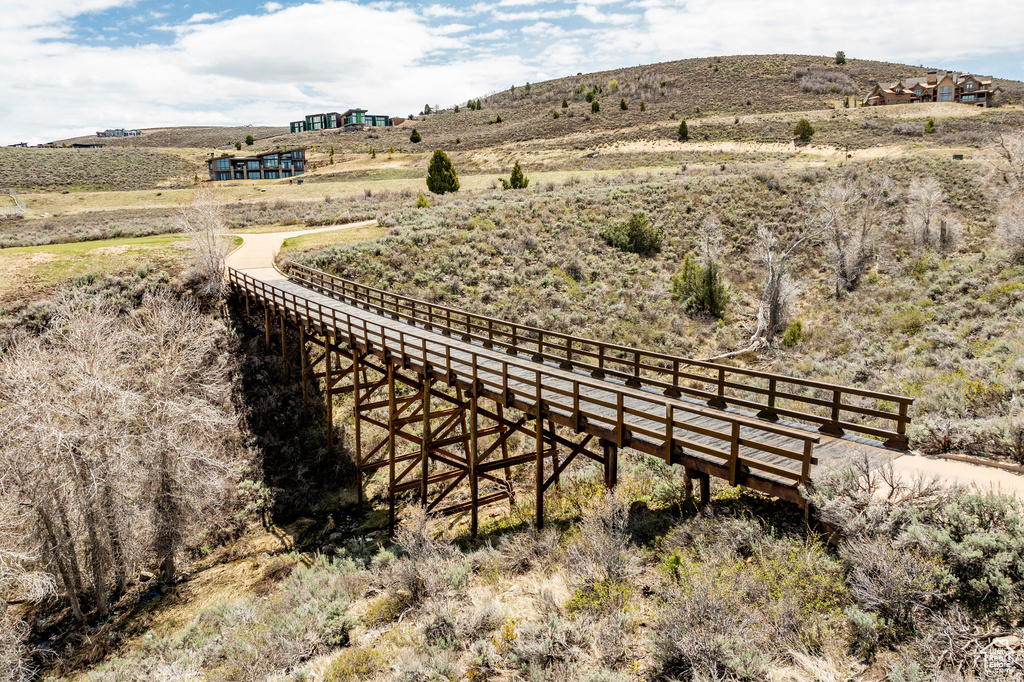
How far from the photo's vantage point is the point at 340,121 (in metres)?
159

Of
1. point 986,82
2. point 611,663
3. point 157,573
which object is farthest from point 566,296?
point 986,82

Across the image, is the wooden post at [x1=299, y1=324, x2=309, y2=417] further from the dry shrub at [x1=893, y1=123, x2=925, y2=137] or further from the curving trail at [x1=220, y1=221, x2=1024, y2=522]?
the dry shrub at [x1=893, y1=123, x2=925, y2=137]

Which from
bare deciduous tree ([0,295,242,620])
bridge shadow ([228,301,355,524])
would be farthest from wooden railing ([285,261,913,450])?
bare deciduous tree ([0,295,242,620])

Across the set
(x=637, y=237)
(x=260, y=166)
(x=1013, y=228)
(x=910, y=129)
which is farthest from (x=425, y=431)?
(x=260, y=166)

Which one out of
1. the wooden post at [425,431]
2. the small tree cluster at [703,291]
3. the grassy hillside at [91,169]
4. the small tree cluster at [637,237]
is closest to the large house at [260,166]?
the grassy hillside at [91,169]

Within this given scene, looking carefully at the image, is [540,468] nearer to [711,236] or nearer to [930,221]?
[711,236]

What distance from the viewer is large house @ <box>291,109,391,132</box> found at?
154 m

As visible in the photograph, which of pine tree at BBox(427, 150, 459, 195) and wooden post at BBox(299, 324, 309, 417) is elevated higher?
pine tree at BBox(427, 150, 459, 195)

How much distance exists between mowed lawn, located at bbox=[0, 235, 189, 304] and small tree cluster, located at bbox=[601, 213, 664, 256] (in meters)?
25.1

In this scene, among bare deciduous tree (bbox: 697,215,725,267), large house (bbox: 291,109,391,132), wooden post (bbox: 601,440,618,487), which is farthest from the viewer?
large house (bbox: 291,109,391,132)

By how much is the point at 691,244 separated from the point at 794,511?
102 feet

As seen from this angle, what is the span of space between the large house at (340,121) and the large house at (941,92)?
110m

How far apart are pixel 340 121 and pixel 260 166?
74.0m

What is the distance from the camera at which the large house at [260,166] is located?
90312mm
